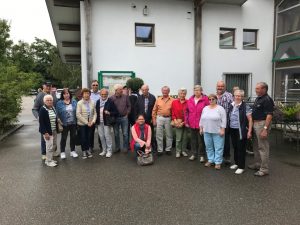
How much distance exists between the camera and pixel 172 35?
478 inches

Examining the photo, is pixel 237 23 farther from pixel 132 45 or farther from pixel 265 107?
pixel 265 107

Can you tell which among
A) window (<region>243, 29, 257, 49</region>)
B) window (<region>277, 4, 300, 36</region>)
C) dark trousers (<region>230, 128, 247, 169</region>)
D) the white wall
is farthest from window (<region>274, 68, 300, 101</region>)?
dark trousers (<region>230, 128, 247, 169</region>)

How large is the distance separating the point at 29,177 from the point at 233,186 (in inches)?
153

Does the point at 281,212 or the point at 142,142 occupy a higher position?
the point at 142,142

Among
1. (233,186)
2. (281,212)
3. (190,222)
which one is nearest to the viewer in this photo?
(190,222)

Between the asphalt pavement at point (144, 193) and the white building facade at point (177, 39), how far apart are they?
5899mm

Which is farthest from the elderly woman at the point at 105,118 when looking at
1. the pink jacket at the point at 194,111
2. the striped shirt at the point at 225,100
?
the striped shirt at the point at 225,100

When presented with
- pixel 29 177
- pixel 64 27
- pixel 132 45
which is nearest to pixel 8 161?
pixel 29 177

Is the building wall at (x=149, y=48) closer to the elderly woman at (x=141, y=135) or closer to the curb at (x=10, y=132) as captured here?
the curb at (x=10, y=132)

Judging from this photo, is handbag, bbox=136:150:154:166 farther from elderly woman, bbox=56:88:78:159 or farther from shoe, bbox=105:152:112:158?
elderly woman, bbox=56:88:78:159

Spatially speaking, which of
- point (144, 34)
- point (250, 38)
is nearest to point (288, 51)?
point (250, 38)

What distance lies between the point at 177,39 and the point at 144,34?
4.75 ft

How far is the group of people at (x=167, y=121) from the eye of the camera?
5.59 metres

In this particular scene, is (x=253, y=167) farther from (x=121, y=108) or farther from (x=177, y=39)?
(x=177, y=39)
